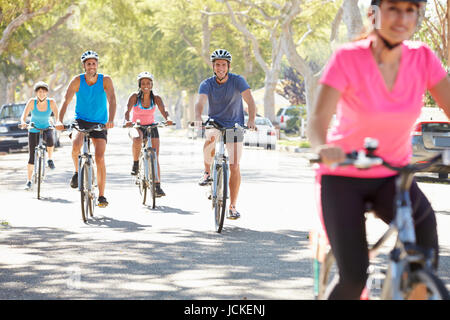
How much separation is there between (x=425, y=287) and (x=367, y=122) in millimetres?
761

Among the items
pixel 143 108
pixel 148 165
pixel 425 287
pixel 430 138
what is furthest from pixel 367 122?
pixel 430 138

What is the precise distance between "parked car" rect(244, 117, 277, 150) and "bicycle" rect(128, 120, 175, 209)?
19.4 metres

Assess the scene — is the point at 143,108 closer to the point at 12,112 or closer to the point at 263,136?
the point at 12,112

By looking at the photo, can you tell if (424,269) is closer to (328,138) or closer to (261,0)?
(328,138)

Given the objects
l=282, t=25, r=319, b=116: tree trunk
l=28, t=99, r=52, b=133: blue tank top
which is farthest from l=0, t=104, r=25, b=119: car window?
l=28, t=99, r=52, b=133: blue tank top

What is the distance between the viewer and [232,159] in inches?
365

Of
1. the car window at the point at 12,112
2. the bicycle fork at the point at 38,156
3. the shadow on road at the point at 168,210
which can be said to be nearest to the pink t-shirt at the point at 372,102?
the shadow on road at the point at 168,210

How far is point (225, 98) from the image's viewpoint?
9266 millimetres

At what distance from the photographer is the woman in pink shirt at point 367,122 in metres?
3.54

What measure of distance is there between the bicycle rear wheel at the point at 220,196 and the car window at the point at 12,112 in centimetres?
2157

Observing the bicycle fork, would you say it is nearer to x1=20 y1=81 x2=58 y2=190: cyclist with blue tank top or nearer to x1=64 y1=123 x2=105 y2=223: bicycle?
x1=20 y1=81 x2=58 y2=190: cyclist with blue tank top

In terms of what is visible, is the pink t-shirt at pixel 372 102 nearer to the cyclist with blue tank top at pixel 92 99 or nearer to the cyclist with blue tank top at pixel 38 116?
the cyclist with blue tank top at pixel 92 99

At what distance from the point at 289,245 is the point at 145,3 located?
32883 mm

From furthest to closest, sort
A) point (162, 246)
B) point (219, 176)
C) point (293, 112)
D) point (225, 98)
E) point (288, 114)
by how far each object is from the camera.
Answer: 1. point (288, 114)
2. point (293, 112)
3. point (225, 98)
4. point (219, 176)
5. point (162, 246)
